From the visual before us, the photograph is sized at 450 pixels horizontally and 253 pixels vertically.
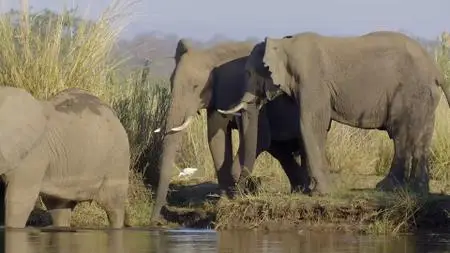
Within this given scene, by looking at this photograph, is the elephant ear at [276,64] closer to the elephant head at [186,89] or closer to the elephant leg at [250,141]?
the elephant leg at [250,141]

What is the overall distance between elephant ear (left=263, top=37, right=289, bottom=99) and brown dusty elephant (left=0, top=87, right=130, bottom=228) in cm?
210

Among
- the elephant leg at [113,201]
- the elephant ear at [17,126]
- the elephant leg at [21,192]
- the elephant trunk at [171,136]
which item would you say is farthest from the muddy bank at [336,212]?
the elephant ear at [17,126]

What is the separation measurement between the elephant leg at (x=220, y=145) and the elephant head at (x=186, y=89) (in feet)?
1.03

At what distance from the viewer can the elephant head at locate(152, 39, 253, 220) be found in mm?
19125

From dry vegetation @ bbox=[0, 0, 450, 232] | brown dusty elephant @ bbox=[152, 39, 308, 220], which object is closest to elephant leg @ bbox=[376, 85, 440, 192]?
dry vegetation @ bbox=[0, 0, 450, 232]

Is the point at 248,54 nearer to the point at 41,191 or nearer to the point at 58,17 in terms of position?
the point at 58,17

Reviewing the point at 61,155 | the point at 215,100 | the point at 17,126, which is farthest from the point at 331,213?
the point at 17,126

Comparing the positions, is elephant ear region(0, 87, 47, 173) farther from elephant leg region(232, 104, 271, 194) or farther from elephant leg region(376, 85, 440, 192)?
elephant leg region(376, 85, 440, 192)

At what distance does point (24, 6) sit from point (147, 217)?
3110mm

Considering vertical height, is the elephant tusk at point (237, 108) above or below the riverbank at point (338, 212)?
above

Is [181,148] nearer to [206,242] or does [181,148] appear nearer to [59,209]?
[59,209]

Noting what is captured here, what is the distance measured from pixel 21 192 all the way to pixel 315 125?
4099mm

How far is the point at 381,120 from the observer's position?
739 inches

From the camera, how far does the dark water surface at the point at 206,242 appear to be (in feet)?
46.4
